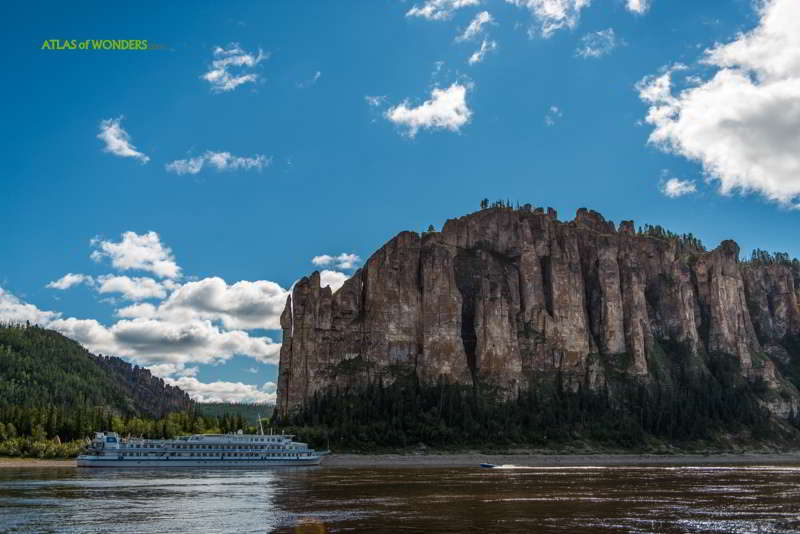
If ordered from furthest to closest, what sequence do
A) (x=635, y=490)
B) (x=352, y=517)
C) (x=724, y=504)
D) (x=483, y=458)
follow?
(x=483, y=458)
(x=635, y=490)
(x=724, y=504)
(x=352, y=517)

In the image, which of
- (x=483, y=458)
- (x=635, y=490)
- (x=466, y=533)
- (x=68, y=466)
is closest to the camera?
(x=466, y=533)

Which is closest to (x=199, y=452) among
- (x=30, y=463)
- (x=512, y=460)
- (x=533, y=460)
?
(x=30, y=463)

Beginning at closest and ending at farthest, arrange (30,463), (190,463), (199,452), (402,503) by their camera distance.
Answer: (402,503), (190,463), (199,452), (30,463)

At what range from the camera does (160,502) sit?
8181 centimetres

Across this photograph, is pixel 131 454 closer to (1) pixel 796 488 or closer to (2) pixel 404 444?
(2) pixel 404 444

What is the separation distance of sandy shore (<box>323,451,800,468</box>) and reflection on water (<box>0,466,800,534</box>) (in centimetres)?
4461

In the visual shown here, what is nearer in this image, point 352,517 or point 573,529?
point 573,529

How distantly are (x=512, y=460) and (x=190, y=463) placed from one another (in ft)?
219

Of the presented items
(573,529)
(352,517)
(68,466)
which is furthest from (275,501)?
(68,466)

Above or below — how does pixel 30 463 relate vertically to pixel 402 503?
above

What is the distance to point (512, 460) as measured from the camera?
174 m

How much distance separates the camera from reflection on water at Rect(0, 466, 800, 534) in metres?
63.2

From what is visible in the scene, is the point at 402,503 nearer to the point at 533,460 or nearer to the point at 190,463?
the point at 190,463

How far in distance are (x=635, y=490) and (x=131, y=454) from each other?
301 feet
